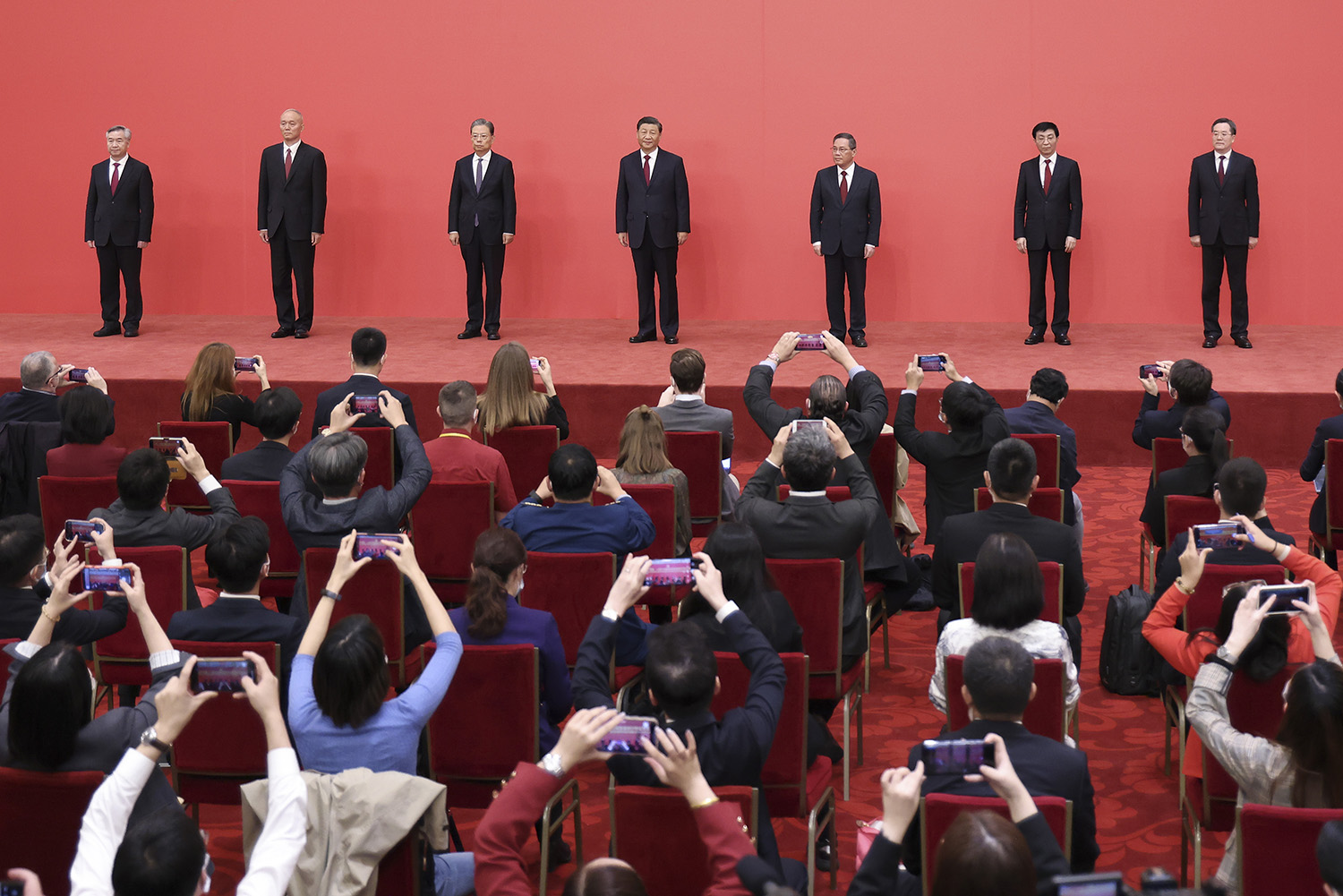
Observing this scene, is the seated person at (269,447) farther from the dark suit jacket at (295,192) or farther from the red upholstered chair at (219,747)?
the dark suit jacket at (295,192)

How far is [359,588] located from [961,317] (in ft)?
24.0

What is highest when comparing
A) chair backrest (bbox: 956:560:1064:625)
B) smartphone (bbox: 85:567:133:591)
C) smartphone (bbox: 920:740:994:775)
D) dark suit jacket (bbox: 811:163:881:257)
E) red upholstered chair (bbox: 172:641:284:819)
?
dark suit jacket (bbox: 811:163:881:257)

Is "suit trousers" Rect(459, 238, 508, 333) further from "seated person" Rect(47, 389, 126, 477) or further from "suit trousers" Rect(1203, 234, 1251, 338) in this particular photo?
"suit trousers" Rect(1203, 234, 1251, 338)

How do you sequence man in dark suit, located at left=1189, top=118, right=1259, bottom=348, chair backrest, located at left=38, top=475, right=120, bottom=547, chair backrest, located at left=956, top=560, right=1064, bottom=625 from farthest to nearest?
man in dark suit, located at left=1189, top=118, right=1259, bottom=348, chair backrest, located at left=38, top=475, right=120, bottom=547, chair backrest, located at left=956, top=560, right=1064, bottom=625

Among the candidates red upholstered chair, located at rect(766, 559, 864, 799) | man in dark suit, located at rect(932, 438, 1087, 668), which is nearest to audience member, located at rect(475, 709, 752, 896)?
red upholstered chair, located at rect(766, 559, 864, 799)

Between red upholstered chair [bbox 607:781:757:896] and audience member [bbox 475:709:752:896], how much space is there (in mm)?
81

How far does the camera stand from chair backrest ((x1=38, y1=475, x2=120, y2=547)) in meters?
4.74

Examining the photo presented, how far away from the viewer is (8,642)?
322cm

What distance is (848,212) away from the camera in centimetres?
922

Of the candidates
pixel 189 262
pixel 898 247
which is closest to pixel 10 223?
pixel 189 262

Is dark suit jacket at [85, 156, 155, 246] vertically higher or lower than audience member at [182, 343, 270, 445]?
higher

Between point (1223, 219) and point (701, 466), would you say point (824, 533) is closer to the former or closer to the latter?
point (701, 466)

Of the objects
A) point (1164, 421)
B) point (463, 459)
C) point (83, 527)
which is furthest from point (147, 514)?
point (1164, 421)

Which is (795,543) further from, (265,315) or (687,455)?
(265,315)
